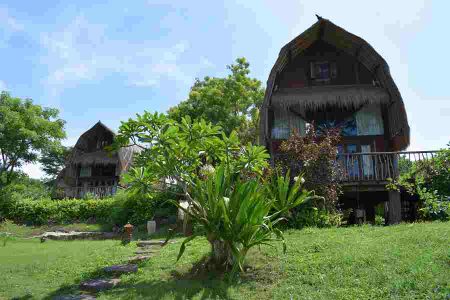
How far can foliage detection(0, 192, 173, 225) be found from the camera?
1717cm

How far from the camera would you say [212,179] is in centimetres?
769

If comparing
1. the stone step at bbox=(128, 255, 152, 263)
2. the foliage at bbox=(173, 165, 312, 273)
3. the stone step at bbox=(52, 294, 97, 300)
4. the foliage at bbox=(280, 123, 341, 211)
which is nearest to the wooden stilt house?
the foliage at bbox=(280, 123, 341, 211)

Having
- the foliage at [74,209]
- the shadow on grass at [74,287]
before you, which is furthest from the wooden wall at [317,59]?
the shadow on grass at [74,287]

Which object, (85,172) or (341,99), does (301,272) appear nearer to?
(341,99)

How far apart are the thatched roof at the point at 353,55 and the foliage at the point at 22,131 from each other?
15.0 metres

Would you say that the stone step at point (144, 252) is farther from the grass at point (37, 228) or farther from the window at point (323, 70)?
the window at point (323, 70)

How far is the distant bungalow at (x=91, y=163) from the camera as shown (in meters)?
26.3

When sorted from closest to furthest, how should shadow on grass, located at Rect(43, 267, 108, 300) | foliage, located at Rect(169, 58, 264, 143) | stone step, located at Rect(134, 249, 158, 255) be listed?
shadow on grass, located at Rect(43, 267, 108, 300), stone step, located at Rect(134, 249, 158, 255), foliage, located at Rect(169, 58, 264, 143)

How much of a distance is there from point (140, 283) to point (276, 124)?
10.6 metres

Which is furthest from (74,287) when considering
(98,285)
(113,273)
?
(113,273)

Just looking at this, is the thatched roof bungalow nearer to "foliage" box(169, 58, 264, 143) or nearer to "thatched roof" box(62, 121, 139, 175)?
"foliage" box(169, 58, 264, 143)

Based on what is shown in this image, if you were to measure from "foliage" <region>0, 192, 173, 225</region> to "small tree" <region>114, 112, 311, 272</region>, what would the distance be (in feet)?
30.7

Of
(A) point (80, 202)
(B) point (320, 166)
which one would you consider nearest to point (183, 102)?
(A) point (80, 202)

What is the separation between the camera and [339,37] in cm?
1680
